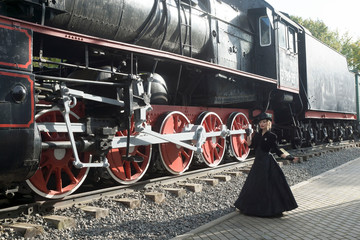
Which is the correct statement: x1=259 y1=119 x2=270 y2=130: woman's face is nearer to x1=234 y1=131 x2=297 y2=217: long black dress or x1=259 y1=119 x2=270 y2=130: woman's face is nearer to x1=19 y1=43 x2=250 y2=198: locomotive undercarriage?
x1=234 y1=131 x2=297 y2=217: long black dress

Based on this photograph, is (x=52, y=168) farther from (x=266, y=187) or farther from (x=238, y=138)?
(x=238, y=138)

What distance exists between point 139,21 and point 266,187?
9.42 ft

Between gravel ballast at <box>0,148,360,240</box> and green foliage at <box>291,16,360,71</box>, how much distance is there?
1315 inches

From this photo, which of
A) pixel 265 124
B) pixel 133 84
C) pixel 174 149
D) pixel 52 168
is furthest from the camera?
pixel 174 149

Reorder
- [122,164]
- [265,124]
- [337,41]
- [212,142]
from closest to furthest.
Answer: [265,124]
[122,164]
[212,142]
[337,41]

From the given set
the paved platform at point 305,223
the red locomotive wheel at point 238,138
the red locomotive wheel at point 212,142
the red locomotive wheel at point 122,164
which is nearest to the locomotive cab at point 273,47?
the red locomotive wheel at point 238,138

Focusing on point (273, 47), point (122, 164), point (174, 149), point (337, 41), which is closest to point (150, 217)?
point (122, 164)

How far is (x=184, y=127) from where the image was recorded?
5.63 m

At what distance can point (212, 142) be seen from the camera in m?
6.48

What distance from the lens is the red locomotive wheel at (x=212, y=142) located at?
6211 millimetres

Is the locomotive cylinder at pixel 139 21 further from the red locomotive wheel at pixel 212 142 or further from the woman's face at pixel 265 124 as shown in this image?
the woman's face at pixel 265 124

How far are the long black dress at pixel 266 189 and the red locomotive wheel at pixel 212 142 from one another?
2.09 meters

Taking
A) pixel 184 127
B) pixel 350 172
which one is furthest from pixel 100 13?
pixel 350 172

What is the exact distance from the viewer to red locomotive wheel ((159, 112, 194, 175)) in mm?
5336
